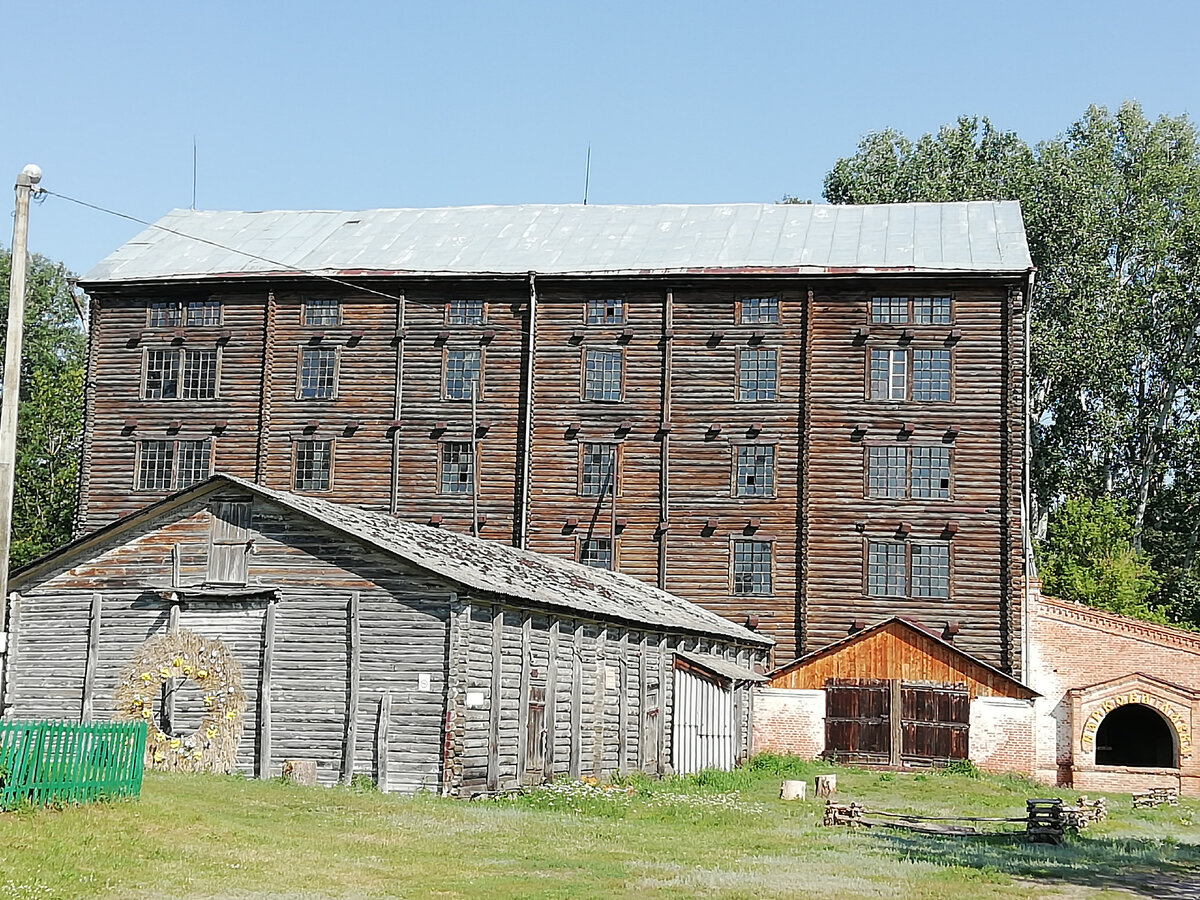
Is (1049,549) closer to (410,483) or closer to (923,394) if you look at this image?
(923,394)

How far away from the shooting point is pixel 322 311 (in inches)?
2092

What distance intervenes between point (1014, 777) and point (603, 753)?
14930 mm

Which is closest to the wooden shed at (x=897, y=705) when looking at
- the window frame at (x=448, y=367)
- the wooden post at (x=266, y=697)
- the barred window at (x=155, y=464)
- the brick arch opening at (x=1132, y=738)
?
the brick arch opening at (x=1132, y=738)

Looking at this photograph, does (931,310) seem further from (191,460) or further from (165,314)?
(165,314)

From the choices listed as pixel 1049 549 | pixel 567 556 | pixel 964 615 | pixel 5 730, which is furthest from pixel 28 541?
pixel 5 730

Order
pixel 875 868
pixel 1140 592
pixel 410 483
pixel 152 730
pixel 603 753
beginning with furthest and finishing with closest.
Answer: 1. pixel 1140 592
2. pixel 410 483
3. pixel 603 753
4. pixel 152 730
5. pixel 875 868

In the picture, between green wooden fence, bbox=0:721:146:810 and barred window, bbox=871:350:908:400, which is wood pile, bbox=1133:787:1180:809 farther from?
green wooden fence, bbox=0:721:146:810

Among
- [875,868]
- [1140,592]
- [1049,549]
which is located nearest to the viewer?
[875,868]

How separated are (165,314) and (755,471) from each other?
20600 millimetres

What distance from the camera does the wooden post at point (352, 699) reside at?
30484mm

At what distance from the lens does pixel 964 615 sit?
48.5 meters

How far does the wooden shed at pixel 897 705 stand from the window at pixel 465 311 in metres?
15.2

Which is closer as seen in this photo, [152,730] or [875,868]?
[875,868]

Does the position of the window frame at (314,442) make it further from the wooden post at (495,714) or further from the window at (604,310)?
the wooden post at (495,714)
